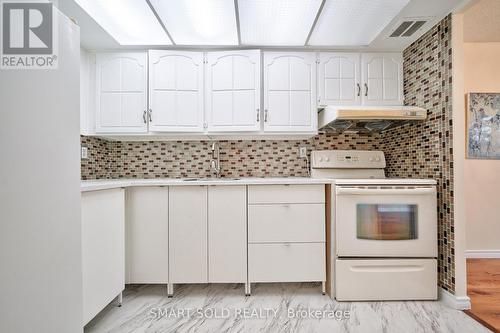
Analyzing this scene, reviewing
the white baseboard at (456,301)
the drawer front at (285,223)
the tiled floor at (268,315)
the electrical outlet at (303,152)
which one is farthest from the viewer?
the electrical outlet at (303,152)

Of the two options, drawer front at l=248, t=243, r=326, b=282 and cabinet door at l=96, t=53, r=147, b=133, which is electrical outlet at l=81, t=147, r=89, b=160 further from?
drawer front at l=248, t=243, r=326, b=282

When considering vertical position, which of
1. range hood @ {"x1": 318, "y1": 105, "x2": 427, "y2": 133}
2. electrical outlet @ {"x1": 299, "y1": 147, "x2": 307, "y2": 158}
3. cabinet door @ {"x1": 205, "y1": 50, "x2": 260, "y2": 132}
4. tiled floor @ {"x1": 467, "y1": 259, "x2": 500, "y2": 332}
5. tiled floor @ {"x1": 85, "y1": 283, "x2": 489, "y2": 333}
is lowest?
tiled floor @ {"x1": 85, "y1": 283, "x2": 489, "y2": 333}

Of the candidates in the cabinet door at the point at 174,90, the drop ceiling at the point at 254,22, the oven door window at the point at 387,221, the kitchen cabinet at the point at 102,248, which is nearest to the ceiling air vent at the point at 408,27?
the drop ceiling at the point at 254,22

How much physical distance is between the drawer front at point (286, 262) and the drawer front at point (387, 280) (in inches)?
6.7

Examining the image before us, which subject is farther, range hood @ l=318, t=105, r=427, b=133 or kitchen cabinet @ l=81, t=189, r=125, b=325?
range hood @ l=318, t=105, r=427, b=133

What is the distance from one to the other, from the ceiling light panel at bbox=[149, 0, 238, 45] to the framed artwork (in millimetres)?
2615

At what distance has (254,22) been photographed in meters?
2.04

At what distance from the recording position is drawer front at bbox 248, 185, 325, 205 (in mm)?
2051

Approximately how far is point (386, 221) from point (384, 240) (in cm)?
14

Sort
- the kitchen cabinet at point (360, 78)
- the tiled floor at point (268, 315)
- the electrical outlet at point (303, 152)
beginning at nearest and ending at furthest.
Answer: the tiled floor at point (268, 315) < the kitchen cabinet at point (360, 78) < the electrical outlet at point (303, 152)

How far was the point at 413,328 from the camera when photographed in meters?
1.64

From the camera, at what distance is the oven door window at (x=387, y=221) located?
1963mm

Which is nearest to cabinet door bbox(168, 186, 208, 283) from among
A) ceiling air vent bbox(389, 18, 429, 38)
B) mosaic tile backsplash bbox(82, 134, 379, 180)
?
mosaic tile backsplash bbox(82, 134, 379, 180)

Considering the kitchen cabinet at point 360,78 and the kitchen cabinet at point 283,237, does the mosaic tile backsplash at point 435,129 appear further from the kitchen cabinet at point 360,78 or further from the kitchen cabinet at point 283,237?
the kitchen cabinet at point 283,237
